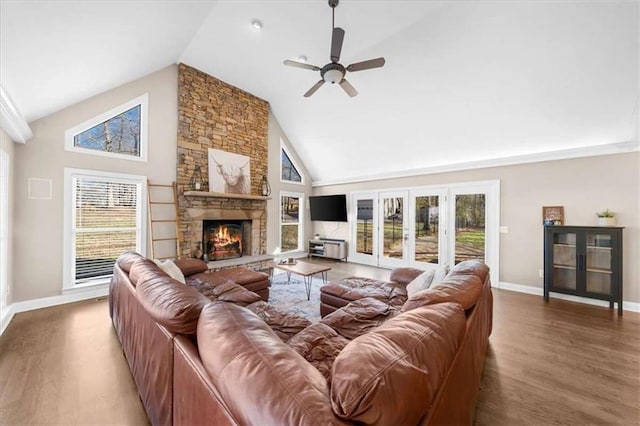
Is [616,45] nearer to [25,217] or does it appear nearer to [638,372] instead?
[638,372]

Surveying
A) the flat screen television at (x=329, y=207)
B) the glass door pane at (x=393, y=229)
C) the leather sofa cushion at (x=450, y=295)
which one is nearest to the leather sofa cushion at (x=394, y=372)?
the leather sofa cushion at (x=450, y=295)

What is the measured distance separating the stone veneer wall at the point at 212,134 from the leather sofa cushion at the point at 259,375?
14.6 ft

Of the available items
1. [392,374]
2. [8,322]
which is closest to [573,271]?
[392,374]

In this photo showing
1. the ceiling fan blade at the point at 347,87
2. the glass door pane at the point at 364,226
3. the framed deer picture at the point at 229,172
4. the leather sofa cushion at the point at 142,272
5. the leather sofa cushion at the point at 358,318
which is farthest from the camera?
the glass door pane at the point at 364,226

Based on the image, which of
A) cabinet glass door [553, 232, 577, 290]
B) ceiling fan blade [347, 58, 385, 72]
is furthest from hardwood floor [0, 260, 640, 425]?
ceiling fan blade [347, 58, 385, 72]

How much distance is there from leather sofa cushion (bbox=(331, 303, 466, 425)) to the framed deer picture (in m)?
5.17

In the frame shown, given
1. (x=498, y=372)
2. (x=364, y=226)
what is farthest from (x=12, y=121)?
(x=364, y=226)

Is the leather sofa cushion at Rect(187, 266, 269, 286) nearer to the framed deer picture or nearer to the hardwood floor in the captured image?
the hardwood floor

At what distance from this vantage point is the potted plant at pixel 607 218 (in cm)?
387

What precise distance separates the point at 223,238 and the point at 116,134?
2.74m

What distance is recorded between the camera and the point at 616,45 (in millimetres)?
3029

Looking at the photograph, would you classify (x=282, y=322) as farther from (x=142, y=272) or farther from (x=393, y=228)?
(x=393, y=228)

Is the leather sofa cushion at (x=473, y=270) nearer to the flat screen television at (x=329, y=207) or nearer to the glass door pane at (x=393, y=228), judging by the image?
the glass door pane at (x=393, y=228)

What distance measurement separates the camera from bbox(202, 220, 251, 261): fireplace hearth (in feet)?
18.5
